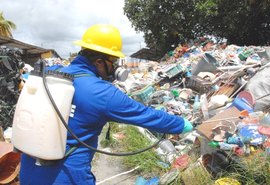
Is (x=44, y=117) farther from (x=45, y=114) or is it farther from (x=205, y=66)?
(x=205, y=66)

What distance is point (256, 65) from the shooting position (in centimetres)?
689

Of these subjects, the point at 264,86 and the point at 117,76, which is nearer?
the point at 117,76

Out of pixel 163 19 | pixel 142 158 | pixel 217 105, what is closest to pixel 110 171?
pixel 142 158

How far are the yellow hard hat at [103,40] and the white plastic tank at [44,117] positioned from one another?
0.32 metres

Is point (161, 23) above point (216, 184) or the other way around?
above

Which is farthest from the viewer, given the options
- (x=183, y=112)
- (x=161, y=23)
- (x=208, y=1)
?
(x=161, y=23)

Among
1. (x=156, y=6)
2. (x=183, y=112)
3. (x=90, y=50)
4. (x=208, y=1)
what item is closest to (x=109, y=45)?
(x=90, y=50)

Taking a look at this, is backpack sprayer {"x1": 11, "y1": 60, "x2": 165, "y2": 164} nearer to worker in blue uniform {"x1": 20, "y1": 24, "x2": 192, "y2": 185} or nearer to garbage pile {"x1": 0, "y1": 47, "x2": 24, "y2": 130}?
worker in blue uniform {"x1": 20, "y1": 24, "x2": 192, "y2": 185}

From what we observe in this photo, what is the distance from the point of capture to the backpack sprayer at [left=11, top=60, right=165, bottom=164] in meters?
1.92

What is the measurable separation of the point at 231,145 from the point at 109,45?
6.40 ft

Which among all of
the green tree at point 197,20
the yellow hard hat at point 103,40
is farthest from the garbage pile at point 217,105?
the green tree at point 197,20

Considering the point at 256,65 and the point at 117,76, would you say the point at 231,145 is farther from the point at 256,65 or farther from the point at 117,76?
the point at 256,65

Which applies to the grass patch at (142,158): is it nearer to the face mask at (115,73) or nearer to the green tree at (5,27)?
the face mask at (115,73)

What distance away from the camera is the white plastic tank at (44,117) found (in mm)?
1917
